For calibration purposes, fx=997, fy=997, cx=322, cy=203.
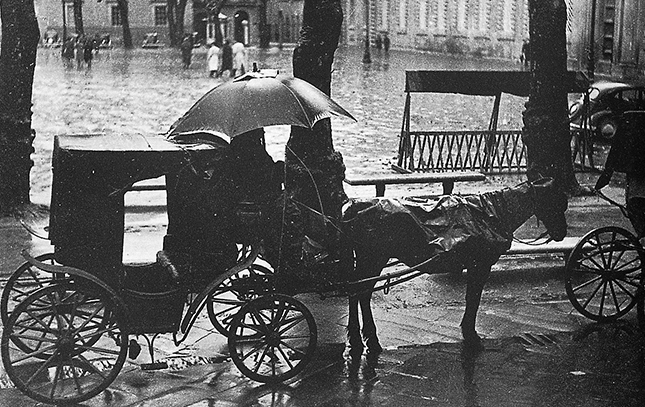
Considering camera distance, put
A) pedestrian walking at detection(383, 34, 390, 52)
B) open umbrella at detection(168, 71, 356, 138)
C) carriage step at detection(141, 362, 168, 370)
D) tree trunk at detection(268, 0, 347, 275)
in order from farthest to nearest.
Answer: pedestrian walking at detection(383, 34, 390, 52) < tree trunk at detection(268, 0, 347, 275) < carriage step at detection(141, 362, 168, 370) < open umbrella at detection(168, 71, 356, 138)

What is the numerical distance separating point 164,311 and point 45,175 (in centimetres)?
921

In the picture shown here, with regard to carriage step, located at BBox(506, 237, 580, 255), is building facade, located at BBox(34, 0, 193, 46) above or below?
above

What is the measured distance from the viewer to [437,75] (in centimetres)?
1587

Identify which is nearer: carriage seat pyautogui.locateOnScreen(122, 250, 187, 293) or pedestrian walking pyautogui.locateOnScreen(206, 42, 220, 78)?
carriage seat pyautogui.locateOnScreen(122, 250, 187, 293)

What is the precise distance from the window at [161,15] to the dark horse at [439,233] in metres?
31.1

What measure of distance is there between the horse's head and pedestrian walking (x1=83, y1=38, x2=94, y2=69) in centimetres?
3042

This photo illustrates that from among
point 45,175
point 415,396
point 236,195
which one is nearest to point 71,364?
point 236,195

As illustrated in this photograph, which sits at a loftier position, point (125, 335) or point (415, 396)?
point (125, 335)

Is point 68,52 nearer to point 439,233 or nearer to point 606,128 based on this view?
point 606,128

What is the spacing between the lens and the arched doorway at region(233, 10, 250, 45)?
34594 millimetres

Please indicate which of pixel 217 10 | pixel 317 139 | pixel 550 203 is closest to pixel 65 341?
pixel 317 139

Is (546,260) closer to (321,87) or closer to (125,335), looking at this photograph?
(321,87)

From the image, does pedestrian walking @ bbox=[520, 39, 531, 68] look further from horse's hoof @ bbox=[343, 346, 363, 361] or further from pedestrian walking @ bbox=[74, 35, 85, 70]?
horse's hoof @ bbox=[343, 346, 363, 361]

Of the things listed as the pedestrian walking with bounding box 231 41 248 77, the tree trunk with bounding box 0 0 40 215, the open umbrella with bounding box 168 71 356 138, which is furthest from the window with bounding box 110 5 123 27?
the open umbrella with bounding box 168 71 356 138
